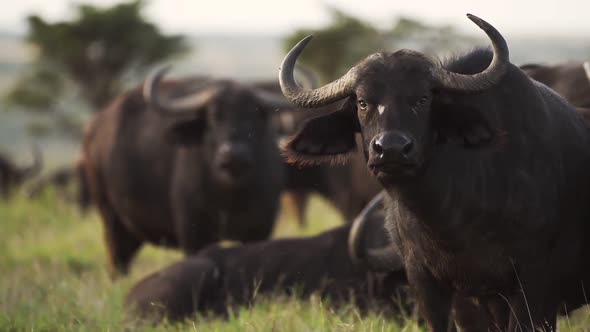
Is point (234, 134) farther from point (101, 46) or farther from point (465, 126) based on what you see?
point (101, 46)

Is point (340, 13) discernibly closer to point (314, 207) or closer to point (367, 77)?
point (314, 207)

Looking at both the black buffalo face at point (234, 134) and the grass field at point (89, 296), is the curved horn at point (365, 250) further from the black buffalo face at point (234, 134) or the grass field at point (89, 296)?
the black buffalo face at point (234, 134)

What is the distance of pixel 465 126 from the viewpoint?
4.55 m

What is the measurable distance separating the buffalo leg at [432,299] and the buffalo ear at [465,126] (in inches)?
26.3

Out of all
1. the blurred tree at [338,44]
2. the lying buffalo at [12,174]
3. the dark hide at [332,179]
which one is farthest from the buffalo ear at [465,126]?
the blurred tree at [338,44]

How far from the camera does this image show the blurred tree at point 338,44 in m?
24.6

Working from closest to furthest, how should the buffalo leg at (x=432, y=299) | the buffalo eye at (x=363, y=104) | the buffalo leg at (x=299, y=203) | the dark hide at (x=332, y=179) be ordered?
the buffalo eye at (x=363, y=104) → the buffalo leg at (x=432, y=299) → the dark hide at (x=332, y=179) → the buffalo leg at (x=299, y=203)

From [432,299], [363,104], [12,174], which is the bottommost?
[12,174]

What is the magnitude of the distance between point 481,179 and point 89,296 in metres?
3.39

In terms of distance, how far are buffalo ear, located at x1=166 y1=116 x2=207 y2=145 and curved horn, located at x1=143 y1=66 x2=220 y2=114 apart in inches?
6.2

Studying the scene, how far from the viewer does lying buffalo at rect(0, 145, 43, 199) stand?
68.2ft

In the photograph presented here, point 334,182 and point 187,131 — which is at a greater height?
point 187,131

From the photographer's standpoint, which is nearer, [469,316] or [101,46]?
[469,316]

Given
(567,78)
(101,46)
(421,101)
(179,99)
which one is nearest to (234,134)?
A: (179,99)
